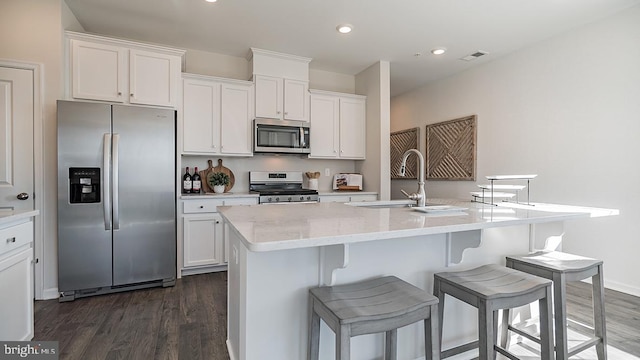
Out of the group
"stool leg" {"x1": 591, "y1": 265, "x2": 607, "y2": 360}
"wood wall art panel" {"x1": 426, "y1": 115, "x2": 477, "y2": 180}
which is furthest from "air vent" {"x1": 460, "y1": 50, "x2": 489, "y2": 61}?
"stool leg" {"x1": 591, "y1": 265, "x2": 607, "y2": 360}

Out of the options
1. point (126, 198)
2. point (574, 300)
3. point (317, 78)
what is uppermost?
point (317, 78)

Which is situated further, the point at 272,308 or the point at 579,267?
the point at 579,267

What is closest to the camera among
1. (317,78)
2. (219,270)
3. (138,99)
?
(138,99)

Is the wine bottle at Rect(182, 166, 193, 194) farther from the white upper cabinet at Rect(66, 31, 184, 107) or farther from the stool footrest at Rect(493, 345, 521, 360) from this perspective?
the stool footrest at Rect(493, 345, 521, 360)

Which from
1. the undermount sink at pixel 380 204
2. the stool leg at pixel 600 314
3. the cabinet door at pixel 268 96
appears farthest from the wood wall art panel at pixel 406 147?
the stool leg at pixel 600 314

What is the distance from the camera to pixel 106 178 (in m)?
2.68

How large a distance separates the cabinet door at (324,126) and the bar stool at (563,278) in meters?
2.80

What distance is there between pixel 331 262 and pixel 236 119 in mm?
2856

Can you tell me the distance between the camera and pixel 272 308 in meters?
1.36

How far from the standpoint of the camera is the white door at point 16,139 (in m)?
2.60

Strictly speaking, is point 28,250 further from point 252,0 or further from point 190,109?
point 252,0

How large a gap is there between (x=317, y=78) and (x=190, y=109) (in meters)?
1.95

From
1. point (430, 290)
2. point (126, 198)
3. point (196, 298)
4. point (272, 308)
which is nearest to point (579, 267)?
point (430, 290)

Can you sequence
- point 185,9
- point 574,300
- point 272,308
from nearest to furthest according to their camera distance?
point 272,308 < point 574,300 < point 185,9
